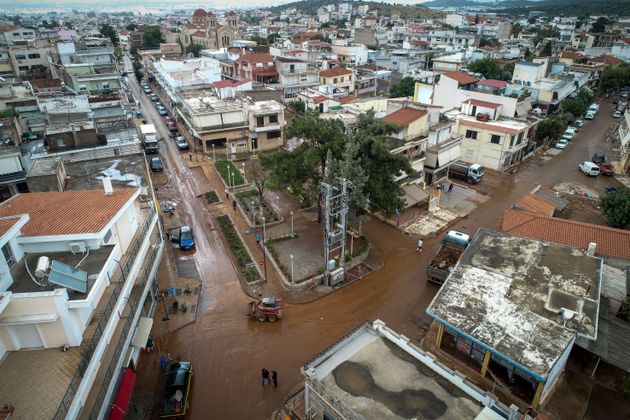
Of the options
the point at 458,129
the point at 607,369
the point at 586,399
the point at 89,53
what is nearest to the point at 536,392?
the point at 586,399

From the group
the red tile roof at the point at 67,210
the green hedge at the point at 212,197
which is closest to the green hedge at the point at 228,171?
the green hedge at the point at 212,197

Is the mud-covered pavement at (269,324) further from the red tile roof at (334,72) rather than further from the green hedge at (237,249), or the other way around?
the red tile roof at (334,72)

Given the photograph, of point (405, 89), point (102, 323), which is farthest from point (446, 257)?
point (405, 89)

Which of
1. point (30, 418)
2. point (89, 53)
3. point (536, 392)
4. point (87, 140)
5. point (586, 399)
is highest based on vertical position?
point (89, 53)

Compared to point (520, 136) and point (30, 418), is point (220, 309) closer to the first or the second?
point (30, 418)

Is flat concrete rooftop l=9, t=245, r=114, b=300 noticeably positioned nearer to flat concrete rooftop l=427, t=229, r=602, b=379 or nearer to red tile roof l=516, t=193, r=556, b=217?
flat concrete rooftop l=427, t=229, r=602, b=379

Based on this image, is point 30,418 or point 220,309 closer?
point 30,418
